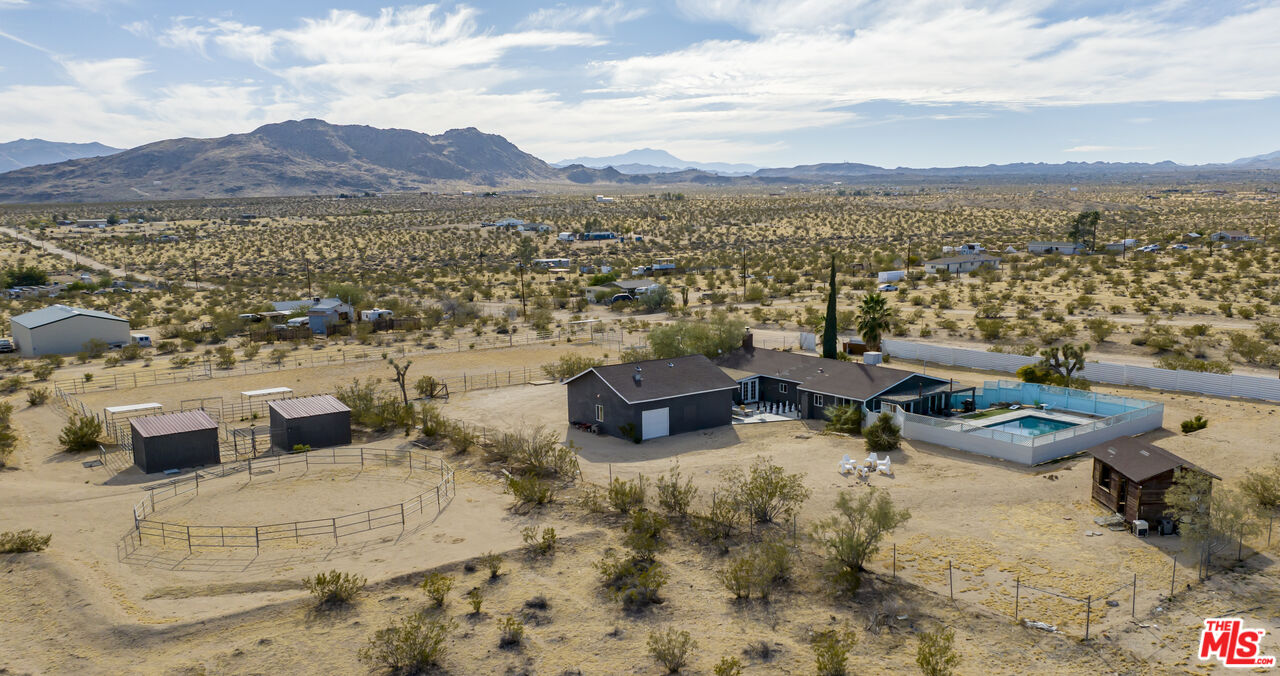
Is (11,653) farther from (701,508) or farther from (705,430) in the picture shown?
(705,430)

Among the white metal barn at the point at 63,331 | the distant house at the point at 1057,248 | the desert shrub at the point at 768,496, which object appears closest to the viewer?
the desert shrub at the point at 768,496

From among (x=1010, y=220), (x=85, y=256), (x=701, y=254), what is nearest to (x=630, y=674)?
(x=701, y=254)

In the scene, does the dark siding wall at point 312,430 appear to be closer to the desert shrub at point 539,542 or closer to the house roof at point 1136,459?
the desert shrub at point 539,542

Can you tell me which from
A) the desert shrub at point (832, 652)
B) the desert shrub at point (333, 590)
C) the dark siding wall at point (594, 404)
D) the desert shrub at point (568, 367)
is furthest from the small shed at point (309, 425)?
the desert shrub at point (832, 652)

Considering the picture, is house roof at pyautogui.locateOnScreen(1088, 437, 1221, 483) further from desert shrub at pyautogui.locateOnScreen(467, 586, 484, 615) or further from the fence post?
desert shrub at pyautogui.locateOnScreen(467, 586, 484, 615)

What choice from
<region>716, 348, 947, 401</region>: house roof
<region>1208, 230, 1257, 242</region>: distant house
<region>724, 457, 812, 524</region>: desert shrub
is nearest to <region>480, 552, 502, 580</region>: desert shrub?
<region>724, 457, 812, 524</region>: desert shrub

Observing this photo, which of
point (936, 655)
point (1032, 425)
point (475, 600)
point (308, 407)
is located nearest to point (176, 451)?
point (308, 407)

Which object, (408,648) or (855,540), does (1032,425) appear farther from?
(408,648)
